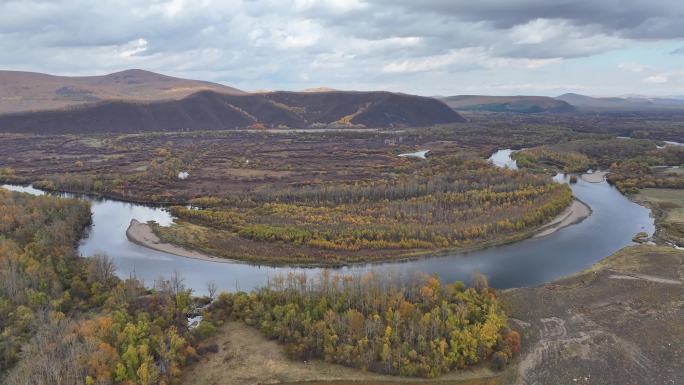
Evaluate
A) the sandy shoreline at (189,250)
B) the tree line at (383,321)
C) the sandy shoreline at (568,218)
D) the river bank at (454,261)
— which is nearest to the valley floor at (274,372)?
the tree line at (383,321)

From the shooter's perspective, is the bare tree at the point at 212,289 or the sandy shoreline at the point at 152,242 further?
the sandy shoreline at the point at 152,242

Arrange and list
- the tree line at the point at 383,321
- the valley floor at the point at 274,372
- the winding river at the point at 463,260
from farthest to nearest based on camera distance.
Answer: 1. the winding river at the point at 463,260
2. the tree line at the point at 383,321
3. the valley floor at the point at 274,372

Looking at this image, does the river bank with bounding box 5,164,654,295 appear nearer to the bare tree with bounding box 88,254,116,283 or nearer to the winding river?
the winding river

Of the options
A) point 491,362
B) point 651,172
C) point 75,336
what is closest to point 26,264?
point 75,336

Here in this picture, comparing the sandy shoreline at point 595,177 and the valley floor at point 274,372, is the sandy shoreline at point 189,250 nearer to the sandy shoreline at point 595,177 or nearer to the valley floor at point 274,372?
the valley floor at point 274,372

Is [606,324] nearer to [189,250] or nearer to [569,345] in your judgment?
[569,345]

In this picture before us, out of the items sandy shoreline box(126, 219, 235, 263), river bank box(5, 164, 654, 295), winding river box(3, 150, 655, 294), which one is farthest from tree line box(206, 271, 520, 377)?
sandy shoreline box(126, 219, 235, 263)
